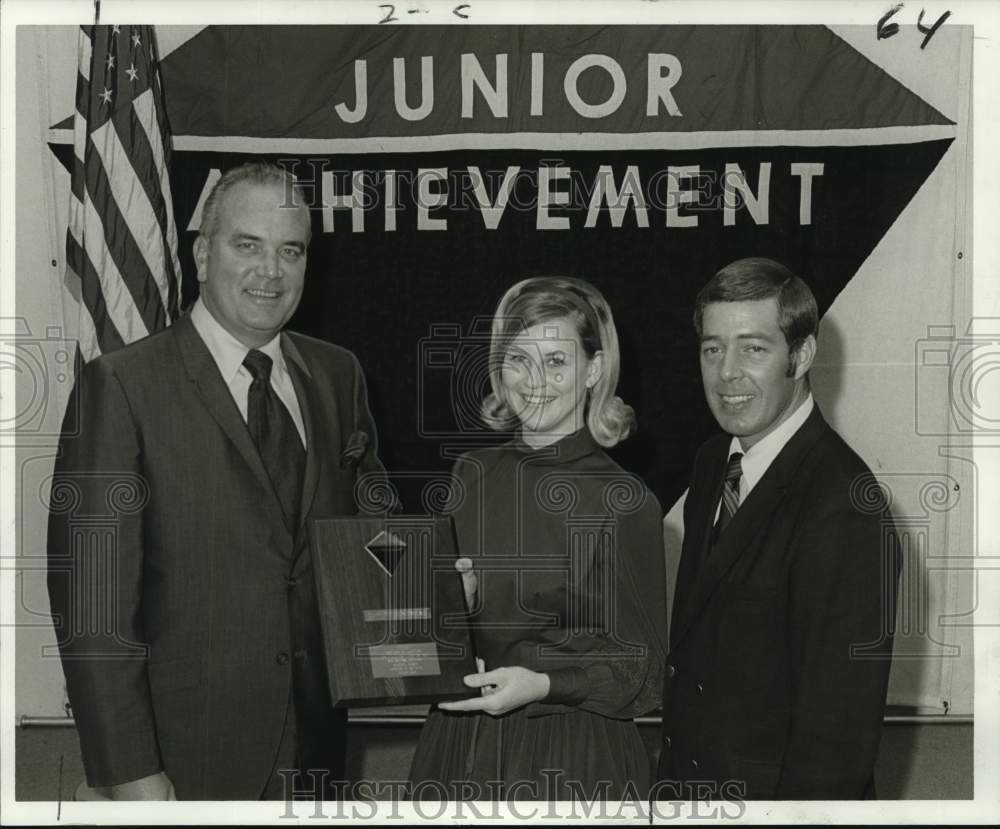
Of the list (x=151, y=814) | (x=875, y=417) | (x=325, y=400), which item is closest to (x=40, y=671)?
(x=151, y=814)

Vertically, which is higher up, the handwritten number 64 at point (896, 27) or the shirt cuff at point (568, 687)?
the handwritten number 64 at point (896, 27)

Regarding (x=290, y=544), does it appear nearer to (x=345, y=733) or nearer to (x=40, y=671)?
(x=345, y=733)

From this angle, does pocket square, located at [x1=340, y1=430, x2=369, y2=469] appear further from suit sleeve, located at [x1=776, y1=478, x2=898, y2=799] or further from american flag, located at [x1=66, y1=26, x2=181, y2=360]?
suit sleeve, located at [x1=776, y1=478, x2=898, y2=799]

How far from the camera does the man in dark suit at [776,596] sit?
126 inches

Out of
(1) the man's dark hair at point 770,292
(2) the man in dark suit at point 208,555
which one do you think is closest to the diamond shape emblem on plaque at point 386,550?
(2) the man in dark suit at point 208,555

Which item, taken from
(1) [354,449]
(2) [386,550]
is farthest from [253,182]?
(2) [386,550]

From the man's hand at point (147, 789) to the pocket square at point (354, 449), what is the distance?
0.96m

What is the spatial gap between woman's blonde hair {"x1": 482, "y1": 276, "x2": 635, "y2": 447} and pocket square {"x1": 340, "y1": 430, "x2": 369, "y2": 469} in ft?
1.13

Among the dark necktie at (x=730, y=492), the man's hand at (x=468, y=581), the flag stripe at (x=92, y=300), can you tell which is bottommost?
the man's hand at (x=468, y=581)

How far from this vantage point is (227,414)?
3.30 m

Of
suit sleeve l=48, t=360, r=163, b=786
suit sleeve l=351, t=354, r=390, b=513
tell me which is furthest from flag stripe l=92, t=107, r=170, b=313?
suit sleeve l=351, t=354, r=390, b=513

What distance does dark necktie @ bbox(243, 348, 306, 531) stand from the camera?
3316 millimetres

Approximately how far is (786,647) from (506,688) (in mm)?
740

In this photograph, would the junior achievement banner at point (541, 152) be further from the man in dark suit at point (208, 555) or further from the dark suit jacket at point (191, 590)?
the dark suit jacket at point (191, 590)
